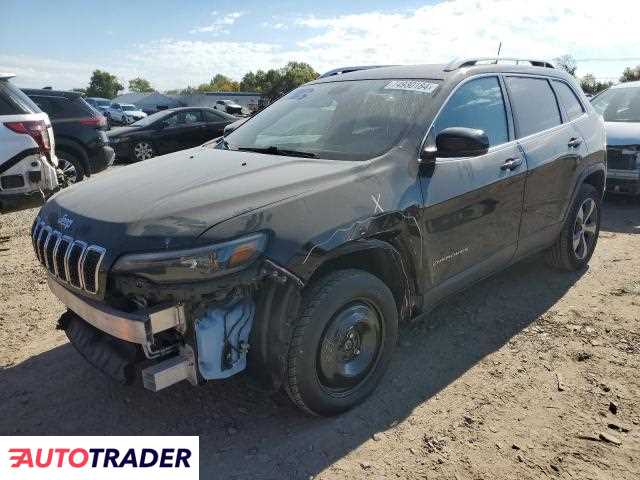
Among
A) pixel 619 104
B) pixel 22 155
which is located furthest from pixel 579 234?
pixel 22 155

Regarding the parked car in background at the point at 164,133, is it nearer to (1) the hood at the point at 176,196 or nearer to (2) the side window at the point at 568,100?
(2) the side window at the point at 568,100

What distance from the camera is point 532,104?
4129mm

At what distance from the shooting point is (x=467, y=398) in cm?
304

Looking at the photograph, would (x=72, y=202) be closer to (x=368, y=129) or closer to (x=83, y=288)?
(x=83, y=288)

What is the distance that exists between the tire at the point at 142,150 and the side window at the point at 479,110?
1040 centimetres

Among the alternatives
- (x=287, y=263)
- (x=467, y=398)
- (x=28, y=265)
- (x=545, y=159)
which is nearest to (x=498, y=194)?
(x=545, y=159)

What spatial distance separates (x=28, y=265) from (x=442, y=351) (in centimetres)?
401

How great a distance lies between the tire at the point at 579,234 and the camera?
4.66m

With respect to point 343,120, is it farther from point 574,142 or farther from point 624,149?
point 624,149

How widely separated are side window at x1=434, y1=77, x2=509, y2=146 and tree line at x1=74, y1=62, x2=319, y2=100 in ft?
94.2

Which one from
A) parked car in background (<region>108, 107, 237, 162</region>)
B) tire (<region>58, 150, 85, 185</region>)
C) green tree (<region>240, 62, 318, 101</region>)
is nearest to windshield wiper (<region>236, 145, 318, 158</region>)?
tire (<region>58, 150, 85, 185</region>)

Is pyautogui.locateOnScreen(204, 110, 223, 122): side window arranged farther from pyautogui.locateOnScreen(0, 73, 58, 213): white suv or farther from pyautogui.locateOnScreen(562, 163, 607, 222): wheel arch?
pyautogui.locateOnScreen(562, 163, 607, 222): wheel arch

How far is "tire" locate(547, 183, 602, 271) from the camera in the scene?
4656 mm

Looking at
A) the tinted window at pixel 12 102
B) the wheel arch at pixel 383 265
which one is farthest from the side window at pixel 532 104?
the tinted window at pixel 12 102
